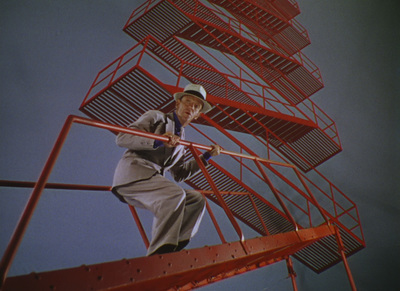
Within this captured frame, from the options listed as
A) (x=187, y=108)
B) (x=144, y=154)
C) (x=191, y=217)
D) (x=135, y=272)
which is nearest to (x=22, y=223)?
(x=135, y=272)

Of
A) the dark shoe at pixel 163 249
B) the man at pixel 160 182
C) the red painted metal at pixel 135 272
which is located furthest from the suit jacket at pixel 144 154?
the red painted metal at pixel 135 272

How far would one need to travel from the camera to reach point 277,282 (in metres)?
10.7

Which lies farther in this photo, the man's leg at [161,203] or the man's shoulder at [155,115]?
the man's shoulder at [155,115]

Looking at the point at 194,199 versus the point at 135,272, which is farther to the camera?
the point at 194,199

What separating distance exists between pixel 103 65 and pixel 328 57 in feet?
30.2

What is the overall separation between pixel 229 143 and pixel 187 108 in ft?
26.9

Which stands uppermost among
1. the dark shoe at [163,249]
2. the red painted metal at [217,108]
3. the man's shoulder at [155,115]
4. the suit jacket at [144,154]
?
the red painted metal at [217,108]

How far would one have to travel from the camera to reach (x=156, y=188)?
3.38 m

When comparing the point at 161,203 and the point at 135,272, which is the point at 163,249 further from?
the point at 135,272

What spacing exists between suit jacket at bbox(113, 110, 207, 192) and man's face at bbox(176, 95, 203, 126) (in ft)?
0.39

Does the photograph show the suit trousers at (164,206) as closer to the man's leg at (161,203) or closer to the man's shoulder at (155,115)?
the man's leg at (161,203)

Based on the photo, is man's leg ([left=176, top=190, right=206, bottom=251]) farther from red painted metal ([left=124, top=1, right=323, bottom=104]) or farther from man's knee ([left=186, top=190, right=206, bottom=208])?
red painted metal ([left=124, top=1, right=323, bottom=104])

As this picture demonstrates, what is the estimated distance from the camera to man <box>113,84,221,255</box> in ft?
10.3

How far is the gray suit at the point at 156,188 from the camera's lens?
3.17 metres
